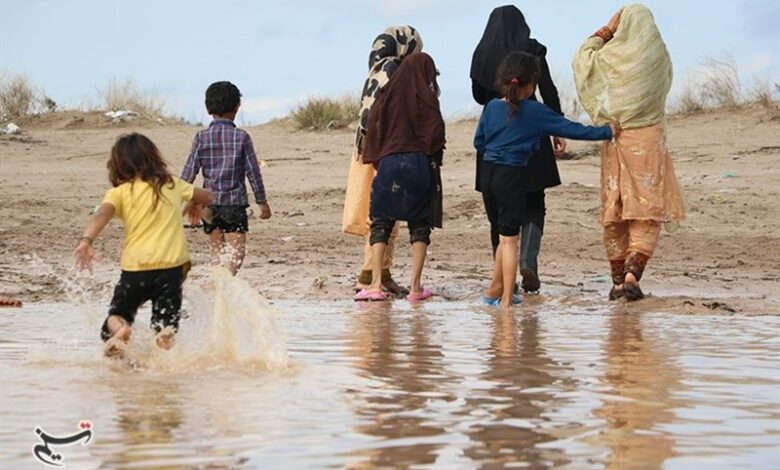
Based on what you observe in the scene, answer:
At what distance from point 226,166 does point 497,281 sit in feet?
6.08

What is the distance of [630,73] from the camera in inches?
402

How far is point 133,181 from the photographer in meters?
7.10

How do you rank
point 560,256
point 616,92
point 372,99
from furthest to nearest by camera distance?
point 560,256, point 372,99, point 616,92

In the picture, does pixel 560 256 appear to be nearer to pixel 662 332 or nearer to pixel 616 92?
pixel 616 92

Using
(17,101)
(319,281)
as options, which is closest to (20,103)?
(17,101)

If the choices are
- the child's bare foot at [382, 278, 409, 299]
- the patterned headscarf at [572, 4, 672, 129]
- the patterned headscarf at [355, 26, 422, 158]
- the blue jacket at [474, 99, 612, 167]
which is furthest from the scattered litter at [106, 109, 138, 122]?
the blue jacket at [474, 99, 612, 167]

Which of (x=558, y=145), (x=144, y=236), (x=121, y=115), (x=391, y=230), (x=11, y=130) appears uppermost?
(x=121, y=115)

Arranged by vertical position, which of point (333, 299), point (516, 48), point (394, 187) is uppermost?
point (516, 48)

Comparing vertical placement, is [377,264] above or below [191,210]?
below

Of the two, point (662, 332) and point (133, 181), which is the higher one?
point (133, 181)

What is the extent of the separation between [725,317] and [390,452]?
5108 millimetres

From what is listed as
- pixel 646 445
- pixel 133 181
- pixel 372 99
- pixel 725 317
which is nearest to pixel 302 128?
pixel 372 99

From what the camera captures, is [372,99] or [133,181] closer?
[133,181]

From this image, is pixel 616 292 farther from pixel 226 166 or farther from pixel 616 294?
pixel 226 166
